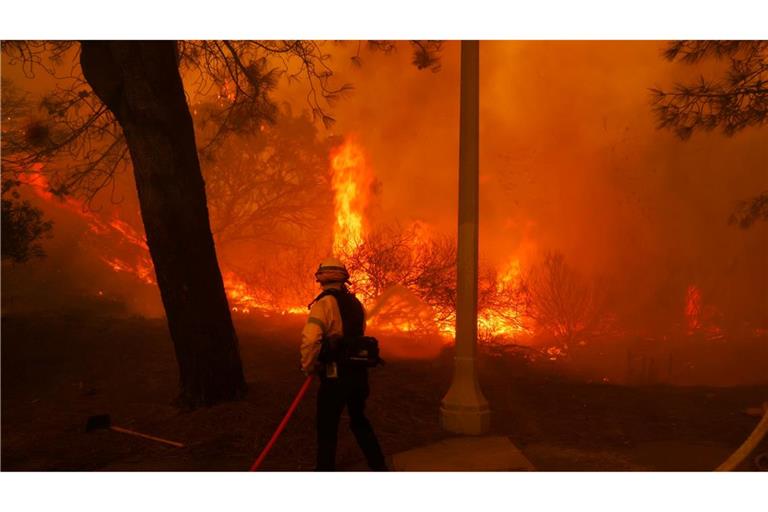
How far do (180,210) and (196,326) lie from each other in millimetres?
1203

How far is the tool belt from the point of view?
14.3 feet

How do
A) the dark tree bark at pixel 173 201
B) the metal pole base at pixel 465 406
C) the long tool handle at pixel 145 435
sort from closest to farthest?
the long tool handle at pixel 145 435 → the metal pole base at pixel 465 406 → the dark tree bark at pixel 173 201

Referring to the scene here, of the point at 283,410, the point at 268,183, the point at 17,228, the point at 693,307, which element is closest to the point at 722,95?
the point at 283,410

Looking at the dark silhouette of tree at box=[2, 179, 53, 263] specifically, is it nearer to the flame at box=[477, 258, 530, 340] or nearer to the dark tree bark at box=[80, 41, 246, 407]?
the dark tree bark at box=[80, 41, 246, 407]

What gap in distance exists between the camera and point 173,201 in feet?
19.8

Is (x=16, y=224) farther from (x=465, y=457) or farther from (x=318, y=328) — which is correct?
(x=465, y=457)

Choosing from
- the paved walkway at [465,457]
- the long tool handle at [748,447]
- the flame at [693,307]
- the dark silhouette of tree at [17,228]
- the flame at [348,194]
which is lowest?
the paved walkway at [465,457]

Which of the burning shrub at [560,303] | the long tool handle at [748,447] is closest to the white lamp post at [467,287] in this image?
the long tool handle at [748,447]

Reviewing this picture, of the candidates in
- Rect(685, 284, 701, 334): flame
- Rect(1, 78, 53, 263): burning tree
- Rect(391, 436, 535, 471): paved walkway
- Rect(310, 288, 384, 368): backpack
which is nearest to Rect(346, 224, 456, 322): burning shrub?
Rect(391, 436, 535, 471): paved walkway

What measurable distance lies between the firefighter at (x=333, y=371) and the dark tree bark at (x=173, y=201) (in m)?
2.11

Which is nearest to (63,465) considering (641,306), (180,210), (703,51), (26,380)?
(180,210)

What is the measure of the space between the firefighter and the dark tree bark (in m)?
2.11

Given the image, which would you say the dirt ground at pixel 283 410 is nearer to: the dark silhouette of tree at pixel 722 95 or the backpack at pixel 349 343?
the backpack at pixel 349 343

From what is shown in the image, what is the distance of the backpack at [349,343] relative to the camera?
4.36 metres
